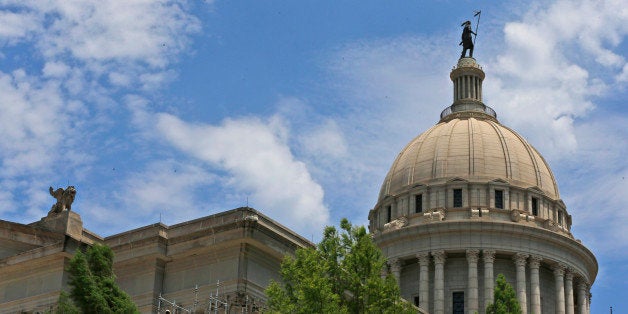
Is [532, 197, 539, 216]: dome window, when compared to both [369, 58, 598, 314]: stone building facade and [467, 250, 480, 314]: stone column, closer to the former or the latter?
[369, 58, 598, 314]: stone building facade

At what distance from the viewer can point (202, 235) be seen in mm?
48594

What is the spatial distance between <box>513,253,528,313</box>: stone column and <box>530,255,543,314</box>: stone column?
22.7 inches

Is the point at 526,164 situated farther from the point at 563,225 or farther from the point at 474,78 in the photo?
the point at 474,78

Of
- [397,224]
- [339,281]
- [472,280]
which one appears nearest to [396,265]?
[397,224]

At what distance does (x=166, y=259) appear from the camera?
49719mm

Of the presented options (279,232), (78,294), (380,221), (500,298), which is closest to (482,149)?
(380,221)

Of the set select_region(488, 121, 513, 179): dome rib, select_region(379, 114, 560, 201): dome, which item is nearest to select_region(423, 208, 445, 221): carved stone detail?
select_region(379, 114, 560, 201): dome

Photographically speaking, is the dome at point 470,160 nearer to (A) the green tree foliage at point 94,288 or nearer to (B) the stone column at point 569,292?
(B) the stone column at point 569,292

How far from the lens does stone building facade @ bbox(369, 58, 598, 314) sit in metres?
81.1

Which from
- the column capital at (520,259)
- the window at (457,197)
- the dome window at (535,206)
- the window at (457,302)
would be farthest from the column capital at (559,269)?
the window at (457,197)

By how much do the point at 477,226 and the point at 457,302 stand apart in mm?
5453

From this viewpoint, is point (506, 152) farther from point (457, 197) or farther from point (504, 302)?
point (504, 302)

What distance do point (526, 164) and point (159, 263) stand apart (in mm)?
43060

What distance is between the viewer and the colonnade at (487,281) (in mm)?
79875
